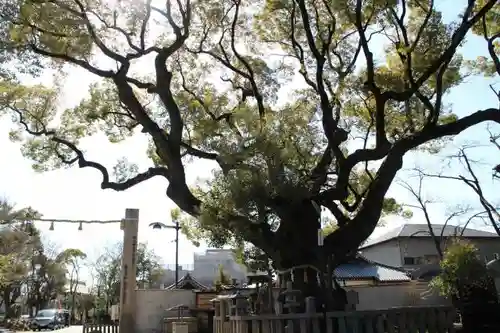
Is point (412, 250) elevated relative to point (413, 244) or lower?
lower

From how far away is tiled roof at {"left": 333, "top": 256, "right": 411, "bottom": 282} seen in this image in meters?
19.1

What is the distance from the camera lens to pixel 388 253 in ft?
91.3

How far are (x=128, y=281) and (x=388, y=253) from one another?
63.2 ft

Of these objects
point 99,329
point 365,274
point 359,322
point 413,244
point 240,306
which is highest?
point 413,244

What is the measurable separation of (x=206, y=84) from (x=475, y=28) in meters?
6.34

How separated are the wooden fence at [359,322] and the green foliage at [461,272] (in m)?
3.66

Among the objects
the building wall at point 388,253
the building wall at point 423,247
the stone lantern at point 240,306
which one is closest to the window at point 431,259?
the building wall at point 423,247

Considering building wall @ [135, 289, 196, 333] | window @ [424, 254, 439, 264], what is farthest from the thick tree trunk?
window @ [424, 254, 439, 264]

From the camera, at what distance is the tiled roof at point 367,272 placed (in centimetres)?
1906

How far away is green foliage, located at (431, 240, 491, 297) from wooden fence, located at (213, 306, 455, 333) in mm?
3663

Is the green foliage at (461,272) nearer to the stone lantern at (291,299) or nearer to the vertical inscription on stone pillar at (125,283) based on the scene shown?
the stone lantern at (291,299)

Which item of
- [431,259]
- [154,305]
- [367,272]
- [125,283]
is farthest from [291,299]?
[431,259]

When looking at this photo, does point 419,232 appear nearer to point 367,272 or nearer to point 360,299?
point 367,272

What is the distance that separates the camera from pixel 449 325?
752 centimetres
